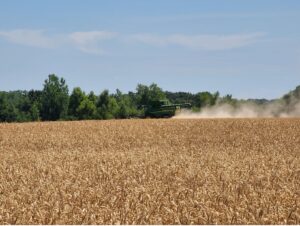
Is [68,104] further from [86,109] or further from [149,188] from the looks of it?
[149,188]

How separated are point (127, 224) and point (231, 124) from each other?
3025 cm

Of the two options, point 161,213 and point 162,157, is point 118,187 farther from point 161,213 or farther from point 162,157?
point 162,157

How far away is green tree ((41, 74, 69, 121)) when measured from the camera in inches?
3649

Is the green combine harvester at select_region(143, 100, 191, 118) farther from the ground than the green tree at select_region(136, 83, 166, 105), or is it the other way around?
the green tree at select_region(136, 83, 166, 105)

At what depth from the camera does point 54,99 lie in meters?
93.8

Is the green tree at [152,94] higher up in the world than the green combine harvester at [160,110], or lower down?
higher up

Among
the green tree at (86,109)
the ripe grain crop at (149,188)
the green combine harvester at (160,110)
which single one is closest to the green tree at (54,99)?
the green tree at (86,109)

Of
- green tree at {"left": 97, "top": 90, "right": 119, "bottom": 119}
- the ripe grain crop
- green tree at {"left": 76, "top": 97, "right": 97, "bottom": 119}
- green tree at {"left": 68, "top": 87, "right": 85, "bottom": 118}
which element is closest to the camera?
the ripe grain crop

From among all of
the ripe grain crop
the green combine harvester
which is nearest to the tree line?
the green combine harvester

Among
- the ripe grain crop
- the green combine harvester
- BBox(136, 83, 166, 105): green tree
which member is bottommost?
the ripe grain crop

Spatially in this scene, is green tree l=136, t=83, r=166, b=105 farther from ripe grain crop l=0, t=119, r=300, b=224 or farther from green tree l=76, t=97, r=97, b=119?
ripe grain crop l=0, t=119, r=300, b=224

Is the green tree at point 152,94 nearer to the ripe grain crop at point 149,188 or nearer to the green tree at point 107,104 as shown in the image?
the green tree at point 107,104

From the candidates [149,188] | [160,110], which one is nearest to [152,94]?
[160,110]

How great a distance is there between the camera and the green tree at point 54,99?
9269cm
